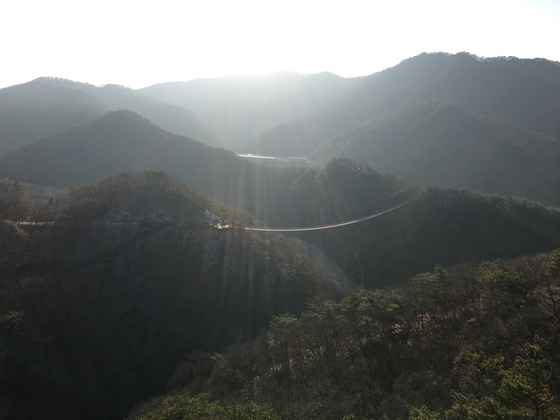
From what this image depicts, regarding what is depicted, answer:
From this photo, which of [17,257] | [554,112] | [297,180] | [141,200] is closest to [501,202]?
[297,180]

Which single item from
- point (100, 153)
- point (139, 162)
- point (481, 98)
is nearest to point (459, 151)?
point (481, 98)

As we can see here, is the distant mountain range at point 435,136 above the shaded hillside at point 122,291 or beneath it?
above

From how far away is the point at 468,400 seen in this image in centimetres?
1153

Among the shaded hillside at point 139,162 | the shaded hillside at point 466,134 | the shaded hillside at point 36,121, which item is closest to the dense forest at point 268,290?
the shaded hillside at point 139,162

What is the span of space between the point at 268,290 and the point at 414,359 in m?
28.9

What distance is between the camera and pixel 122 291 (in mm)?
43531

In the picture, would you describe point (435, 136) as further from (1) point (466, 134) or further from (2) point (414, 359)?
(2) point (414, 359)

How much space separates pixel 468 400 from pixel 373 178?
8099 centimetres

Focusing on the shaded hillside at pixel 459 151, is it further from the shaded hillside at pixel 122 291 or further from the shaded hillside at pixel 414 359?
the shaded hillside at pixel 414 359

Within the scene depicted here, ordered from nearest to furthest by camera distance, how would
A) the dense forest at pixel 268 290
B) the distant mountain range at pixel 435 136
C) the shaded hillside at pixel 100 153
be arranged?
1. the dense forest at pixel 268 290
2. the shaded hillside at pixel 100 153
3. the distant mountain range at pixel 435 136

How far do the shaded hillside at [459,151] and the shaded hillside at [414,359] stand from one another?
101758 mm

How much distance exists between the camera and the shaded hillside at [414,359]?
1259 centimetres

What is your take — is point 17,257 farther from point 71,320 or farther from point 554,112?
point 554,112

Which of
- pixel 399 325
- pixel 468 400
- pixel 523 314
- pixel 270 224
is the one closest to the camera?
pixel 468 400
